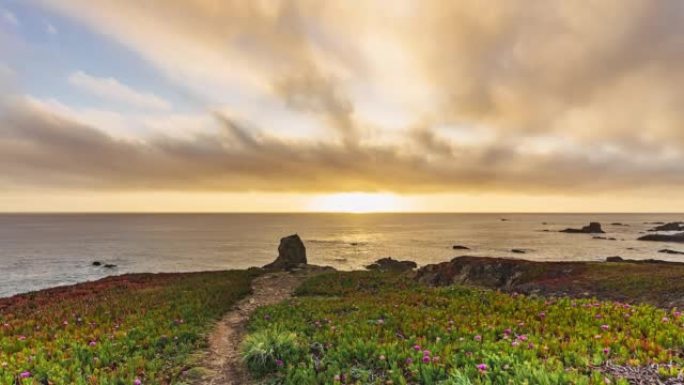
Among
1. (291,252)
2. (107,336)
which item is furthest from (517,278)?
(107,336)

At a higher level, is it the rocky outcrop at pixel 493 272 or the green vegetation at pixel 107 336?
the green vegetation at pixel 107 336

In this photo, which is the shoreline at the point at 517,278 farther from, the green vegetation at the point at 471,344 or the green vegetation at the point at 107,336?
the green vegetation at the point at 471,344

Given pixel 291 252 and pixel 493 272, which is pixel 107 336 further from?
pixel 493 272

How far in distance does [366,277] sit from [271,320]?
13.7 m

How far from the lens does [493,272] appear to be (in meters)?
33.9

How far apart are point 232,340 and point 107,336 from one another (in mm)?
3893

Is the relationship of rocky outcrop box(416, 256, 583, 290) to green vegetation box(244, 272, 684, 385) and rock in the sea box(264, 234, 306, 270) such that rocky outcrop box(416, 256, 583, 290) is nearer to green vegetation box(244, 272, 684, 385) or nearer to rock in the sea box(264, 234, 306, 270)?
rock in the sea box(264, 234, 306, 270)

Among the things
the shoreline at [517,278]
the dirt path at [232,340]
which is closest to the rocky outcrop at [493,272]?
the shoreline at [517,278]

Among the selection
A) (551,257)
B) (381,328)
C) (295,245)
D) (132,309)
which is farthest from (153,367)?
(551,257)

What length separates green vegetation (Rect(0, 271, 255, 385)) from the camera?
8.28 m

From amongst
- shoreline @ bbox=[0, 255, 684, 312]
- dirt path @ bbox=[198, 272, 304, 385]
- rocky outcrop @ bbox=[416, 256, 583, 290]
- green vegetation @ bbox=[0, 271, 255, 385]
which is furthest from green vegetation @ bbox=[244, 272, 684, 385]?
rocky outcrop @ bbox=[416, 256, 583, 290]

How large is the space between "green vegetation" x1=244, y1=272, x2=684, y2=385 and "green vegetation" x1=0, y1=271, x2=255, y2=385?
8.26ft

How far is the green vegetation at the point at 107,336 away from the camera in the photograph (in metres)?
8.28

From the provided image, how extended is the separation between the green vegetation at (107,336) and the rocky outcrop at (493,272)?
21272 millimetres
